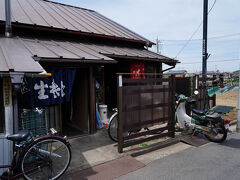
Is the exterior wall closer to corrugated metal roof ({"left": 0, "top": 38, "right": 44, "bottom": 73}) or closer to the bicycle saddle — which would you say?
the bicycle saddle

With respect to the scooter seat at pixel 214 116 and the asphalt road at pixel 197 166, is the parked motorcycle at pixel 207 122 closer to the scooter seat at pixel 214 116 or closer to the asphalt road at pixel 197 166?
the scooter seat at pixel 214 116

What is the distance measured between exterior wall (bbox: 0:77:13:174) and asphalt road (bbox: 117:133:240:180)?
7.99ft

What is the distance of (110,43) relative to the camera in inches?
351

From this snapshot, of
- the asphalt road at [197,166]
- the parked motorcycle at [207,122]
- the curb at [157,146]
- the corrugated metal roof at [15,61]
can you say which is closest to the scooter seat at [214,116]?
the parked motorcycle at [207,122]

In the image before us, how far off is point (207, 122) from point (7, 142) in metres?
5.99

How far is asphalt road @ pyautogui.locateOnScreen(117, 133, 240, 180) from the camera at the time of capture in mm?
3941

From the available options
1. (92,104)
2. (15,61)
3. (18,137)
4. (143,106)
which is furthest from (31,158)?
(143,106)

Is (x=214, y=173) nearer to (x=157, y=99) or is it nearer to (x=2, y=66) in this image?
(x=157, y=99)

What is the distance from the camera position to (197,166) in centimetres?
440

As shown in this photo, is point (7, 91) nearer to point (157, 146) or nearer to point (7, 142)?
point (7, 142)

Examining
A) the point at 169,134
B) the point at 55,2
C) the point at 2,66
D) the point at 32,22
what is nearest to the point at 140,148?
the point at 169,134

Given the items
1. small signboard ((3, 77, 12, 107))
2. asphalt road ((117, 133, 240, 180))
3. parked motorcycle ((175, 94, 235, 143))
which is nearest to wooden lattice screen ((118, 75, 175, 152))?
parked motorcycle ((175, 94, 235, 143))

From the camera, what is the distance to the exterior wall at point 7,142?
3.50 m

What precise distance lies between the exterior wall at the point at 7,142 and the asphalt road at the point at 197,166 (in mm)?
2434
